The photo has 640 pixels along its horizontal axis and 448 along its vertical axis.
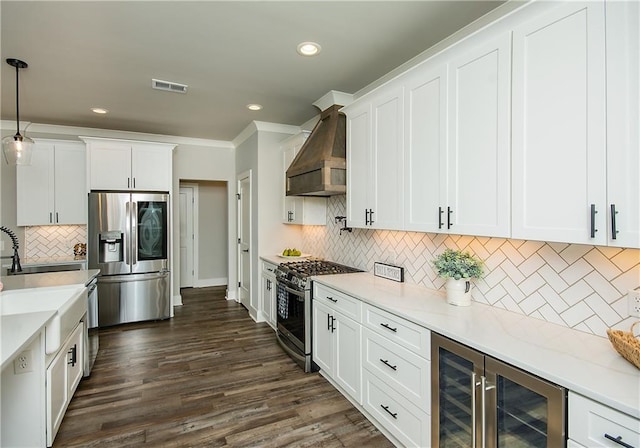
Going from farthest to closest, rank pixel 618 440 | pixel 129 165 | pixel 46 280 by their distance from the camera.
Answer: pixel 129 165 → pixel 46 280 → pixel 618 440

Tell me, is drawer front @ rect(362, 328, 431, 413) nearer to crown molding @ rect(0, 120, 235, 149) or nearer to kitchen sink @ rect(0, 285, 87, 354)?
kitchen sink @ rect(0, 285, 87, 354)

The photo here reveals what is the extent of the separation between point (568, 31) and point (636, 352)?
4.48 ft

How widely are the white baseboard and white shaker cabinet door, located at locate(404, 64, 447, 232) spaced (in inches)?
221

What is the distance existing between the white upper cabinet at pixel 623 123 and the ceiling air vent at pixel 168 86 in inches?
129

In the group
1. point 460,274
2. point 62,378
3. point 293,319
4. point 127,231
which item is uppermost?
point 127,231

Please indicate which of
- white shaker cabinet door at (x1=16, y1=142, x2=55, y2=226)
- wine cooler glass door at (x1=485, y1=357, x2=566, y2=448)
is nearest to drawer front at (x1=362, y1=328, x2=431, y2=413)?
wine cooler glass door at (x1=485, y1=357, x2=566, y2=448)

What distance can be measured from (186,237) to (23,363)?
5.23 meters

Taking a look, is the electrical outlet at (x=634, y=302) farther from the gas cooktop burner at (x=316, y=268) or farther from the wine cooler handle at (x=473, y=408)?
the gas cooktop burner at (x=316, y=268)

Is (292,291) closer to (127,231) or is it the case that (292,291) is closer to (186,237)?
(127,231)

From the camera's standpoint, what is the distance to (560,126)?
1510mm

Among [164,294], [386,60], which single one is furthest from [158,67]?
[164,294]

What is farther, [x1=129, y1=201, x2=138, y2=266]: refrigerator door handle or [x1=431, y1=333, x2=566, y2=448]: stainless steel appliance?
[x1=129, y1=201, x2=138, y2=266]: refrigerator door handle

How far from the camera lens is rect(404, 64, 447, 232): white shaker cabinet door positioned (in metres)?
2.13

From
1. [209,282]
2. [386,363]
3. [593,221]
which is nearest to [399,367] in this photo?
[386,363]
